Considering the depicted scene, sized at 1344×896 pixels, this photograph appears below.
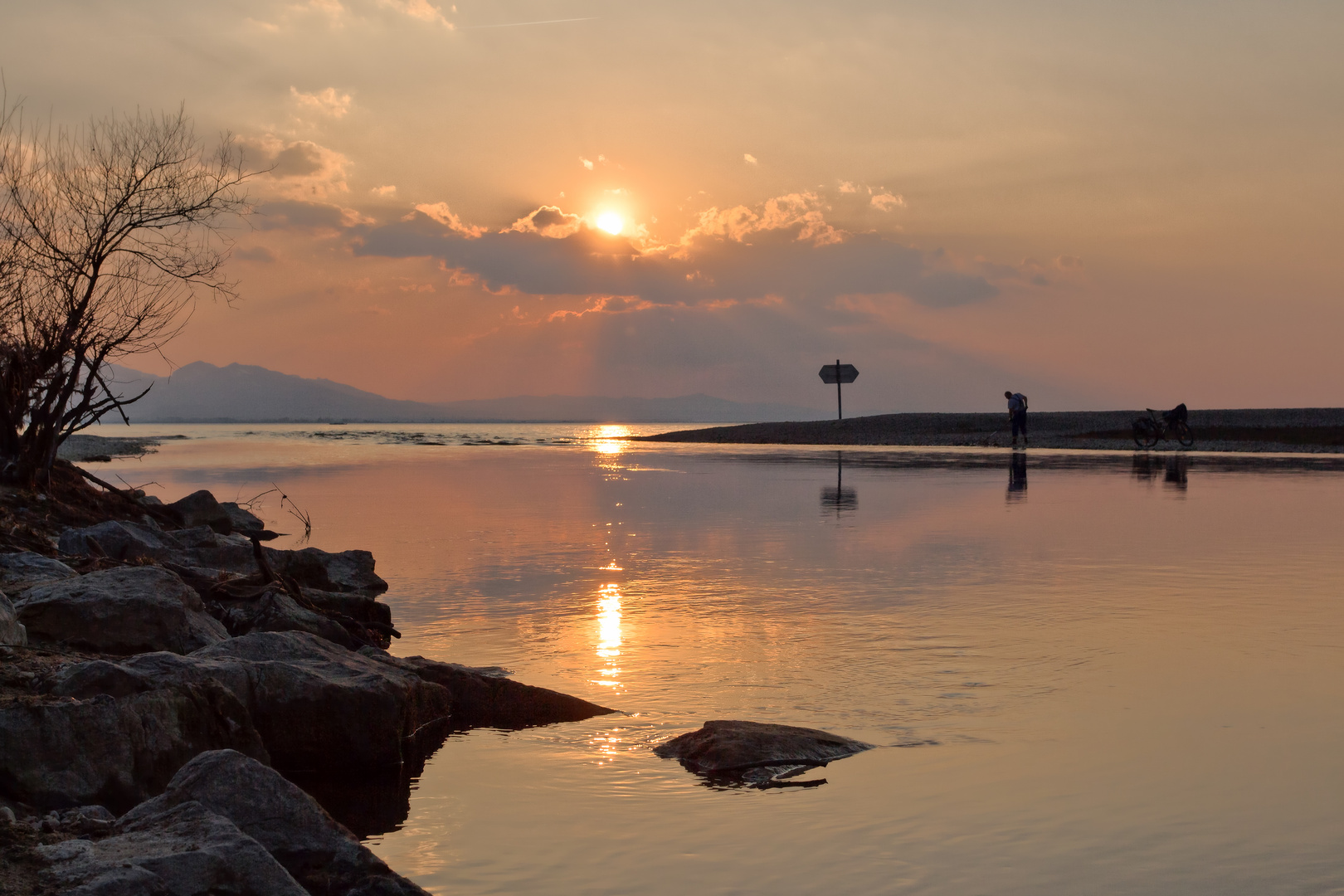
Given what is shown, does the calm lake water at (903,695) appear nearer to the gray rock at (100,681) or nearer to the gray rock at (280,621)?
the gray rock at (280,621)

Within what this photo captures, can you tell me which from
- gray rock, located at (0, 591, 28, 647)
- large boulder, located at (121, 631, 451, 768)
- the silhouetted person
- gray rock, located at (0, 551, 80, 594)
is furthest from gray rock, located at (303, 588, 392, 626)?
the silhouetted person

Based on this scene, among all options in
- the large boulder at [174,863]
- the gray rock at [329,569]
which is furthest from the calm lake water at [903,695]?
the large boulder at [174,863]

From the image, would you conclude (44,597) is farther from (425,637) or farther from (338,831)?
(338,831)

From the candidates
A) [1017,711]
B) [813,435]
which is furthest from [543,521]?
[813,435]

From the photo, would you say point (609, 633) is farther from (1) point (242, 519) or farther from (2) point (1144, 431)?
(2) point (1144, 431)

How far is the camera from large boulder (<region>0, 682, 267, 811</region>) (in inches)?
187

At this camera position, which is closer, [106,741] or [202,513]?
[106,741]

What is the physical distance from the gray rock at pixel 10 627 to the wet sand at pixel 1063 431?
4468 centimetres

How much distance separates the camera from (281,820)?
450 centimetres

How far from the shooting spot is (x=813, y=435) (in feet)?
211

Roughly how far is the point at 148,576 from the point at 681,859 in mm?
4359

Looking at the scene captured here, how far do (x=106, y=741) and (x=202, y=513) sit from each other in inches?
416

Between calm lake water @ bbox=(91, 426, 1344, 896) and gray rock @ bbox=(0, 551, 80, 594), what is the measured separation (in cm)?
250

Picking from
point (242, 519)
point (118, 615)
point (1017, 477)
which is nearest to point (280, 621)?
point (118, 615)
